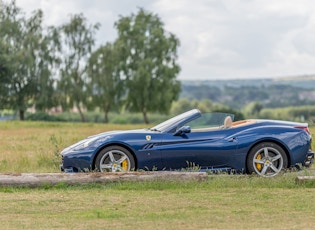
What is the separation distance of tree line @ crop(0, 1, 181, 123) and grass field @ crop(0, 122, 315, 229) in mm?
49155

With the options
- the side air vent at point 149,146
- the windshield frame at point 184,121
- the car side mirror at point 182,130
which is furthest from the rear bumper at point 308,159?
the side air vent at point 149,146

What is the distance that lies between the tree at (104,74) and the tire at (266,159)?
2064 inches

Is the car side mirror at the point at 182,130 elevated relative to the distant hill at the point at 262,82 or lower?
lower

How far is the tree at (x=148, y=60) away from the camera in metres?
64.2

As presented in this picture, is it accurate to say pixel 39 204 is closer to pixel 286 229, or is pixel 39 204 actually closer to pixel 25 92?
pixel 286 229

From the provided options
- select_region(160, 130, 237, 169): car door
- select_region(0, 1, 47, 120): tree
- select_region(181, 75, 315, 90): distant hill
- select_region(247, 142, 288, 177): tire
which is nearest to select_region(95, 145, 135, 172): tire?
select_region(160, 130, 237, 169): car door

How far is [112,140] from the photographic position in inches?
458

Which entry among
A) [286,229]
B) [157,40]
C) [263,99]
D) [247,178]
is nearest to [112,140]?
[247,178]

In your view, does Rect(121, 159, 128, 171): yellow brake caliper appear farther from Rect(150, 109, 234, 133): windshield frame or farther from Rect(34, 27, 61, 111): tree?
Rect(34, 27, 61, 111): tree

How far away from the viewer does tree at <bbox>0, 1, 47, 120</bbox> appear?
5850 cm

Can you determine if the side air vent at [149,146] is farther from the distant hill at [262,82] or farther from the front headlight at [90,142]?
the distant hill at [262,82]

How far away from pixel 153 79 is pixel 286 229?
58.0 m

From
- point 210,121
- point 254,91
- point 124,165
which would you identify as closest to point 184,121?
point 210,121

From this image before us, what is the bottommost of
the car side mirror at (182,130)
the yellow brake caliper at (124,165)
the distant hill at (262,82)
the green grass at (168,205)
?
the green grass at (168,205)
